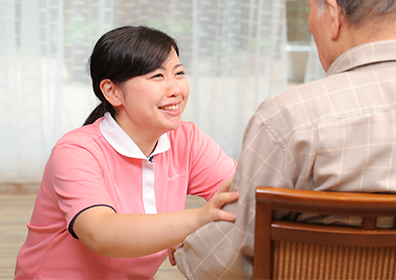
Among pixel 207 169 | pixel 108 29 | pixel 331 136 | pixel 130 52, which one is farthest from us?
pixel 108 29

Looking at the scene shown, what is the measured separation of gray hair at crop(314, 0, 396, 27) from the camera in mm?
743

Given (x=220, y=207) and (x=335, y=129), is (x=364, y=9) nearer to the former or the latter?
(x=335, y=129)

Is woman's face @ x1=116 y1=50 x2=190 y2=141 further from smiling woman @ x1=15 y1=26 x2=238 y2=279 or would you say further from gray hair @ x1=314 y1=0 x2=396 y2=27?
gray hair @ x1=314 y1=0 x2=396 y2=27

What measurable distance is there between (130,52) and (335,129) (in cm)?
71

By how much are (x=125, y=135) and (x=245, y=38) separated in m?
2.55

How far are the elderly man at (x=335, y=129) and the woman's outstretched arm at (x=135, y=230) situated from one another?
0.12 metres

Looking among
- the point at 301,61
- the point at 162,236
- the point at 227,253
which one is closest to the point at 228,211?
the point at 227,253

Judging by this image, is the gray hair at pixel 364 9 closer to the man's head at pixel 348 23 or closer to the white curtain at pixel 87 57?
the man's head at pixel 348 23

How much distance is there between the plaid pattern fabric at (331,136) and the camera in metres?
0.69

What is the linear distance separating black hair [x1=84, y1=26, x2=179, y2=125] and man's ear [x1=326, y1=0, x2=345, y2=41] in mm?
559

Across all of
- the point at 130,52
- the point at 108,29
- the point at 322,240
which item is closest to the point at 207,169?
the point at 130,52

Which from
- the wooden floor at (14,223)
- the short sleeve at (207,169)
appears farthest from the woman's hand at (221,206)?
the wooden floor at (14,223)

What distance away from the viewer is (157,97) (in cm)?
122

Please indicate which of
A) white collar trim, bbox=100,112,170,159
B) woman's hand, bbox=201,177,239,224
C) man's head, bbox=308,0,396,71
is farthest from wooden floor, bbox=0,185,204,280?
man's head, bbox=308,0,396,71
